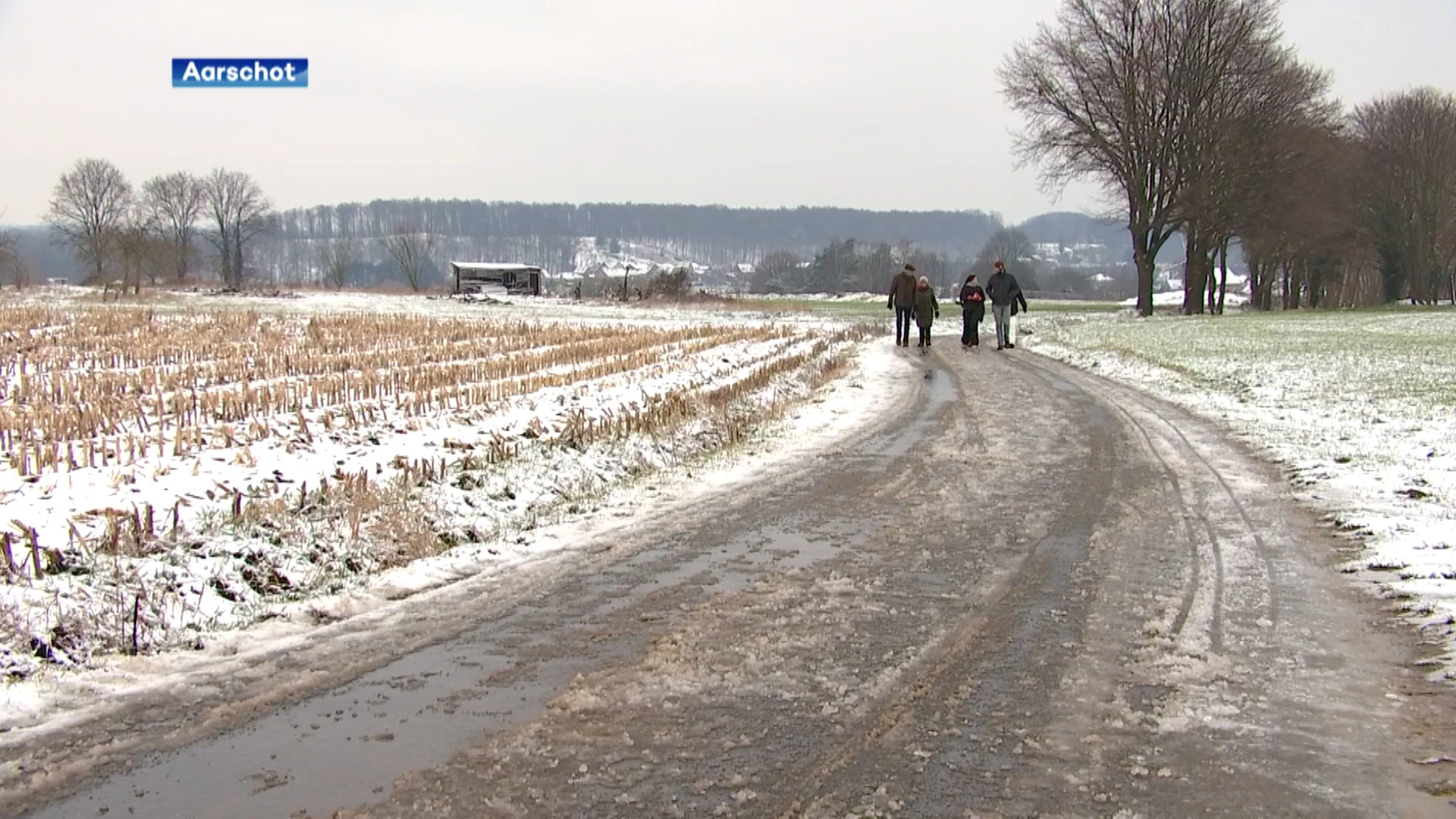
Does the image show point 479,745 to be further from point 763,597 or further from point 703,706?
point 763,597

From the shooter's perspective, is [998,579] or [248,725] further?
[998,579]

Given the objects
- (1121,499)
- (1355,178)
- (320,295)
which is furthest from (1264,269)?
(1121,499)

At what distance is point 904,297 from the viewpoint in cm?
2502

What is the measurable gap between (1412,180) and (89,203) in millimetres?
112047

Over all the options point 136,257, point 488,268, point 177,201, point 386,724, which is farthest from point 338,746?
point 177,201

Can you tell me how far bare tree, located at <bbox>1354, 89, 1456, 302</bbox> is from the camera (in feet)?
180

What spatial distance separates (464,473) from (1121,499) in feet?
16.9

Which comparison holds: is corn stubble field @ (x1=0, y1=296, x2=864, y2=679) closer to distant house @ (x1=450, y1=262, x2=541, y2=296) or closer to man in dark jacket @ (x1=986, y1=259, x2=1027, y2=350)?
man in dark jacket @ (x1=986, y1=259, x2=1027, y2=350)

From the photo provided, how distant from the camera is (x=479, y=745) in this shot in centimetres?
379

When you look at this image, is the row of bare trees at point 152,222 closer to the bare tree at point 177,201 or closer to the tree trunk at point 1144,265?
the bare tree at point 177,201

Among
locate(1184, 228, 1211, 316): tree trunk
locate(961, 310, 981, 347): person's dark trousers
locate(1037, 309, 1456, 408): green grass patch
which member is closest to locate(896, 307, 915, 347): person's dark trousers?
locate(961, 310, 981, 347): person's dark trousers

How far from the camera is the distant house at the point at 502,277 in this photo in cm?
8612

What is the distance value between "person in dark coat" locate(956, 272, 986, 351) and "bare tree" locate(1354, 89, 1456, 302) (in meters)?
42.0

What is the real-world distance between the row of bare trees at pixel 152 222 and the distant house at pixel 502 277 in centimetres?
1743
